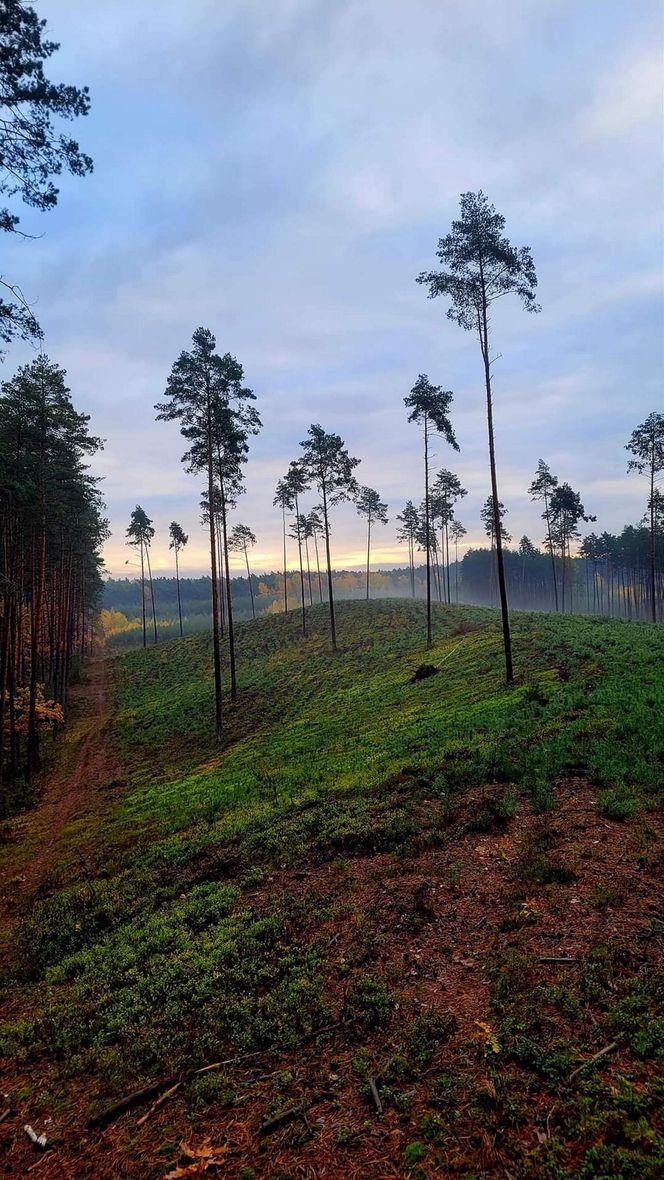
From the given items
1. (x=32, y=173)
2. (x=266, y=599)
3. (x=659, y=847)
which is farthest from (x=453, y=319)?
(x=266, y=599)

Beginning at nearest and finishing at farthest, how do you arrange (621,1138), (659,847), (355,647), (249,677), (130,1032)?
(621,1138)
(130,1032)
(659,847)
(249,677)
(355,647)

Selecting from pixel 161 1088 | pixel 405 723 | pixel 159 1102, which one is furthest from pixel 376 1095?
pixel 405 723

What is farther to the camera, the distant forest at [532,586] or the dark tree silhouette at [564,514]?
the distant forest at [532,586]

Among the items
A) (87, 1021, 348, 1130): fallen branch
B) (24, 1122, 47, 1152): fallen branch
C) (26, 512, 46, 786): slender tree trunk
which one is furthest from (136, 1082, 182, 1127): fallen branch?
(26, 512, 46, 786): slender tree trunk

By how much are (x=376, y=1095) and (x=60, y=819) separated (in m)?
16.1

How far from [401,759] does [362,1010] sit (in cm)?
851

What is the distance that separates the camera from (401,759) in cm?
1417

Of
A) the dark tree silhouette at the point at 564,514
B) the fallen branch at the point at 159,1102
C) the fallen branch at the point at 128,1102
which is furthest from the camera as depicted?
the dark tree silhouette at the point at 564,514

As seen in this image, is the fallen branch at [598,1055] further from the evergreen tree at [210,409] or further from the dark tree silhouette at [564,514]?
the dark tree silhouette at [564,514]

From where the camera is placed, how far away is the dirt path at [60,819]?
12.3 m

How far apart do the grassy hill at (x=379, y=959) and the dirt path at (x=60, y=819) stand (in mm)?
285

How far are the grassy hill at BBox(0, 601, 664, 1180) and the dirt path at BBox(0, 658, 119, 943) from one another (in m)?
0.28

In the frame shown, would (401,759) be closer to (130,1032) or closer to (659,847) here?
(659,847)

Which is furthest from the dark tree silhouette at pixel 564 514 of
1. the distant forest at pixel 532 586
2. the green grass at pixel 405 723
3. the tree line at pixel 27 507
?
the tree line at pixel 27 507
